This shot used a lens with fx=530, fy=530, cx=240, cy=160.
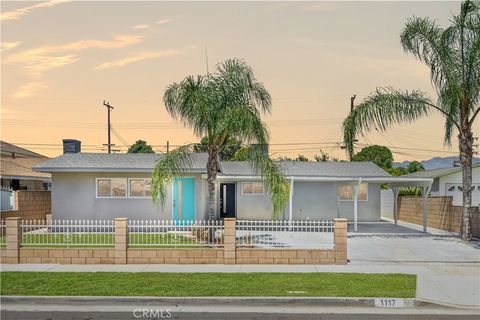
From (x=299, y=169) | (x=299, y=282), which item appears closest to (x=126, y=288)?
(x=299, y=282)

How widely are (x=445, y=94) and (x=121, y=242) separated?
13.2m

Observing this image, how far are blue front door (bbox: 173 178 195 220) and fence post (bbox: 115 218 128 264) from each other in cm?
896

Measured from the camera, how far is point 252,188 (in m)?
29.6

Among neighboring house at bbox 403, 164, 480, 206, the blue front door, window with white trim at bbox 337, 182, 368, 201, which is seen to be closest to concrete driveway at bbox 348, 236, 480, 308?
the blue front door

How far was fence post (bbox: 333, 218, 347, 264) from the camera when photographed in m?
14.8

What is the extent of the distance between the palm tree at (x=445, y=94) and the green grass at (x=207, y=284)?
27.5ft

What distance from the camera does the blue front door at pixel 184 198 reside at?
23984 mm

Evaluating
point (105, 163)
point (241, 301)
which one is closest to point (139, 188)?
point (105, 163)

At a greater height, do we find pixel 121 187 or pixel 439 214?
pixel 121 187

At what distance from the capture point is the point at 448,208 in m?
24.4

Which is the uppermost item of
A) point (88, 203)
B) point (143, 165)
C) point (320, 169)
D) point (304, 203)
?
point (143, 165)

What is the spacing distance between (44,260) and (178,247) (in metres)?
3.83

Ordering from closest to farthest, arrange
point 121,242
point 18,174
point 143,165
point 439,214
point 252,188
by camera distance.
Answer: point 121,242 → point 143,165 → point 439,214 → point 252,188 → point 18,174

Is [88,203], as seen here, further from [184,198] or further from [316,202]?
[316,202]
